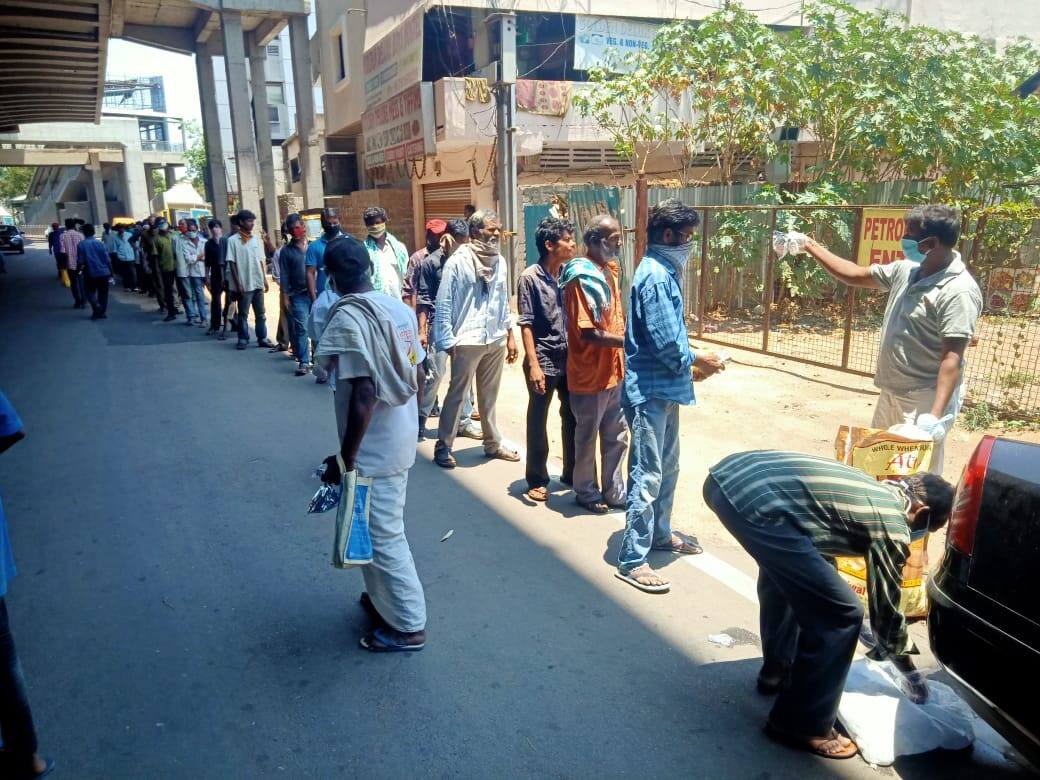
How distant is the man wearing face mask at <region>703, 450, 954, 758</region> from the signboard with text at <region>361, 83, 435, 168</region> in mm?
12684

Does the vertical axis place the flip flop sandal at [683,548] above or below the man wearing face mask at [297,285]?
below

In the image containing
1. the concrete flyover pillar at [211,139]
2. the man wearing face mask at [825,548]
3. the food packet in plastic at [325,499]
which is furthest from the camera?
the concrete flyover pillar at [211,139]

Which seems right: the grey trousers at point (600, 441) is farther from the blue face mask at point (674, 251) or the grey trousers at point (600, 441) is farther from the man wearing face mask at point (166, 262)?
the man wearing face mask at point (166, 262)

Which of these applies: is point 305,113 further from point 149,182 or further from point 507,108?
point 149,182

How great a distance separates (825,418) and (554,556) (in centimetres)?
354

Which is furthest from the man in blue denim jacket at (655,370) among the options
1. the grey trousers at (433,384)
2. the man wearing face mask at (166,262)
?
the man wearing face mask at (166,262)

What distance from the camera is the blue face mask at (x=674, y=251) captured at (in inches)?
144

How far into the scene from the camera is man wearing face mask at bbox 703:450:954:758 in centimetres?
238

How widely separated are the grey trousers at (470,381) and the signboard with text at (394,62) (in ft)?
36.6

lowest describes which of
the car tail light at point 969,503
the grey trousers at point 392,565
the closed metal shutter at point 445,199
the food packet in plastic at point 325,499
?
the grey trousers at point 392,565

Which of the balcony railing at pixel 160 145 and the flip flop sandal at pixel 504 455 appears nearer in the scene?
the flip flop sandal at pixel 504 455

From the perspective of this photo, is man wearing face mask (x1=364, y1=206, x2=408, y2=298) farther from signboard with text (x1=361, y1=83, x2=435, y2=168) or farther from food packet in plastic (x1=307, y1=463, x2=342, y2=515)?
signboard with text (x1=361, y1=83, x2=435, y2=168)

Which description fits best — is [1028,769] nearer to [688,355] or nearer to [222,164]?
[688,355]

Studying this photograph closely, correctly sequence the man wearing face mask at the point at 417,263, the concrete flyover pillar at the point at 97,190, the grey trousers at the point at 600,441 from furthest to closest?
the concrete flyover pillar at the point at 97,190
the man wearing face mask at the point at 417,263
the grey trousers at the point at 600,441
